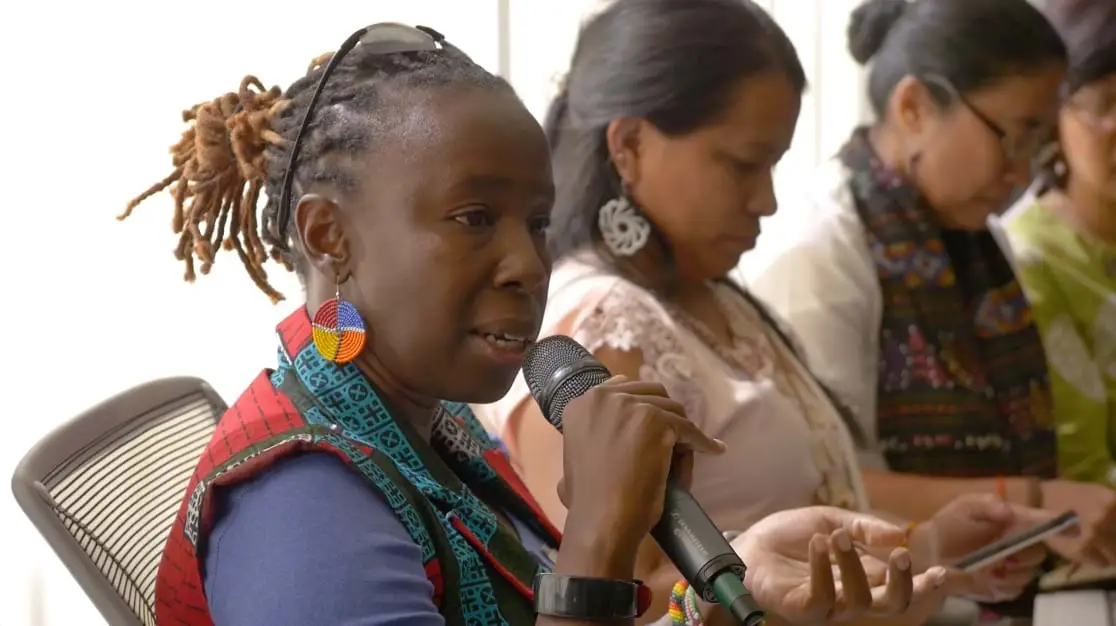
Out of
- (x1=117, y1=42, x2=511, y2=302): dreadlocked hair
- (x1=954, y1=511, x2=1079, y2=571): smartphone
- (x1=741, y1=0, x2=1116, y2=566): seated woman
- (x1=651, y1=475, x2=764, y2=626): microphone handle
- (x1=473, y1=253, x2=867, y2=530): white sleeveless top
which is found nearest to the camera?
(x1=651, y1=475, x2=764, y2=626): microphone handle

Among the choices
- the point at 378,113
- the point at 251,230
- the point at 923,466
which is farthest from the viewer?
the point at 923,466

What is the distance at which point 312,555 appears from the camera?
2.56ft

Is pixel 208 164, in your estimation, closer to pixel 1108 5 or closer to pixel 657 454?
pixel 657 454

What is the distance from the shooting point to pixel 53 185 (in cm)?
143

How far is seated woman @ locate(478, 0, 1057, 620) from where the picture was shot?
1439mm

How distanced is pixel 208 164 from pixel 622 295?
0.53 meters

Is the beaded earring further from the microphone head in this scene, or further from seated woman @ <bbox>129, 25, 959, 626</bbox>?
the microphone head

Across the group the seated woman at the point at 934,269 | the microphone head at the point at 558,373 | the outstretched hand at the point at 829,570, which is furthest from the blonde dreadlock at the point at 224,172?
the seated woman at the point at 934,269

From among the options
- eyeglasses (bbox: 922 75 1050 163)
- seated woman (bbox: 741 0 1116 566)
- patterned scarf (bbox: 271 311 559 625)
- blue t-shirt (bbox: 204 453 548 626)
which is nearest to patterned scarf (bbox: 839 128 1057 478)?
seated woman (bbox: 741 0 1116 566)

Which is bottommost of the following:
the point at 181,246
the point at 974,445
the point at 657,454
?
the point at 974,445

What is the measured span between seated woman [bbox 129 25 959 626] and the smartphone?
558mm

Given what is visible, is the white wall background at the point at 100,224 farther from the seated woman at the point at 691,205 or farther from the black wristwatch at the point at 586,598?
the black wristwatch at the point at 586,598

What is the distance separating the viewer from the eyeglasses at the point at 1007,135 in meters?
1.92

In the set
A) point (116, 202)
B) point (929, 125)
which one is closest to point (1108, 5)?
point (929, 125)
